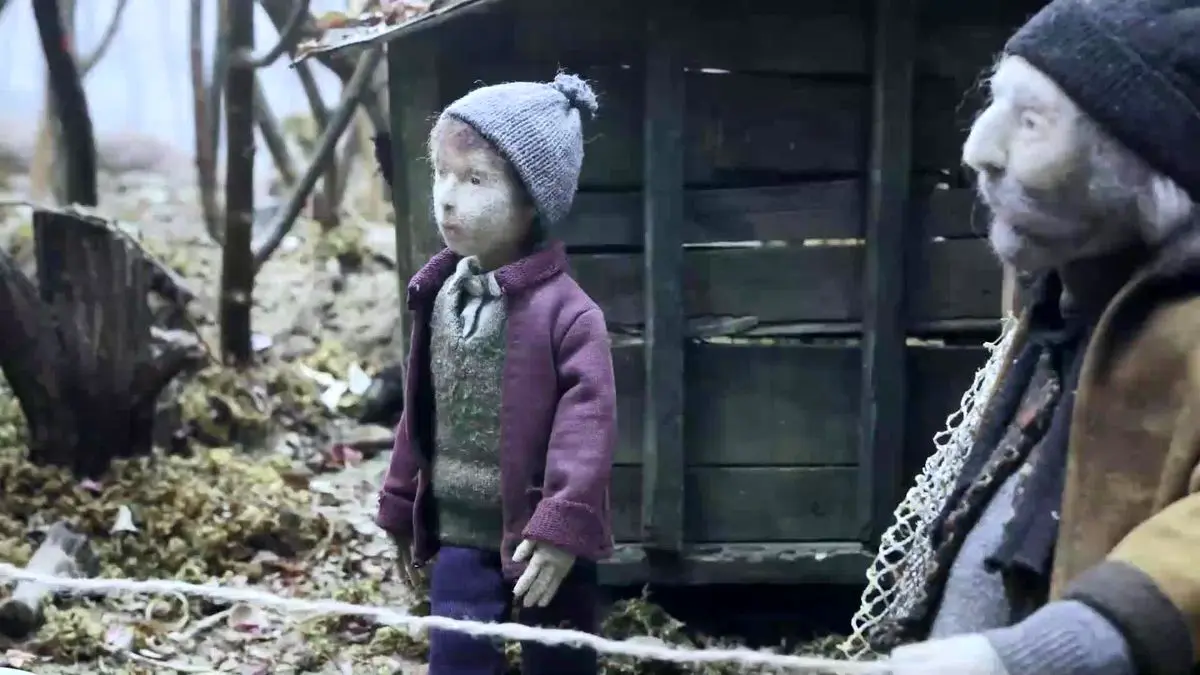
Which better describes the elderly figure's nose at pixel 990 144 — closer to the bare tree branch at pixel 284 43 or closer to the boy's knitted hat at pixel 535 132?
the boy's knitted hat at pixel 535 132

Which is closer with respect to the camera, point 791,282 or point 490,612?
point 490,612

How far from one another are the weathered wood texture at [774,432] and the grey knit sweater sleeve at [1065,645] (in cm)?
116

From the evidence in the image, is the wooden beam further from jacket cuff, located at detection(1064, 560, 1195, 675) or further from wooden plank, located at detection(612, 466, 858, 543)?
jacket cuff, located at detection(1064, 560, 1195, 675)

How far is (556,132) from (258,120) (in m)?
2.60

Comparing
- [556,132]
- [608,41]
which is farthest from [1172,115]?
[608,41]

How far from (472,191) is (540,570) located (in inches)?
18.5

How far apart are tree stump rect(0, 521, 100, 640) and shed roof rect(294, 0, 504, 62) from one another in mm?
950

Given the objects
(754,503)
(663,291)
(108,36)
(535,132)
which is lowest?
(754,503)

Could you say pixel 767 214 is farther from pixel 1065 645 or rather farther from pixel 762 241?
pixel 1065 645

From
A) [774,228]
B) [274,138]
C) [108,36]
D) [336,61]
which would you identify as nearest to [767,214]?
[774,228]

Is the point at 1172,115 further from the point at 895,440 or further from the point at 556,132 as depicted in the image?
the point at 895,440

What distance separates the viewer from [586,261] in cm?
201

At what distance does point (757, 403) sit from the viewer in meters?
2.06

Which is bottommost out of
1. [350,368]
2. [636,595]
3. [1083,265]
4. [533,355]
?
[636,595]
